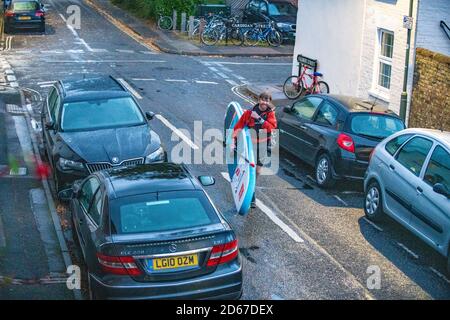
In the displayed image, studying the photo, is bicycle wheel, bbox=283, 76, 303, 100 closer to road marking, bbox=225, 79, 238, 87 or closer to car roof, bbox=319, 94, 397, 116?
road marking, bbox=225, 79, 238, 87

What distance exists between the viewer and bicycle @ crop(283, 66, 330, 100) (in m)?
23.6

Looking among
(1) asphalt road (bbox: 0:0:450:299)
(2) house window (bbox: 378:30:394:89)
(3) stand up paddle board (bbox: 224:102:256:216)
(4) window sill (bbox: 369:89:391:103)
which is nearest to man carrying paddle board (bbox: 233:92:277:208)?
(3) stand up paddle board (bbox: 224:102:256:216)

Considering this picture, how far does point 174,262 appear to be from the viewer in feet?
27.8

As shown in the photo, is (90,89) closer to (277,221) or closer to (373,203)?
(277,221)

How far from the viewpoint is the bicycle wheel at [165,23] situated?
39.2 metres

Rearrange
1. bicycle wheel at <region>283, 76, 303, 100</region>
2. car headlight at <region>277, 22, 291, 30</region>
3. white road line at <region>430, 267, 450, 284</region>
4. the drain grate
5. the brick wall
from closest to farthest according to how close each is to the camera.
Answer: white road line at <region>430, 267, 450, 284</region>
the brick wall
the drain grate
bicycle wheel at <region>283, 76, 303, 100</region>
car headlight at <region>277, 22, 291, 30</region>

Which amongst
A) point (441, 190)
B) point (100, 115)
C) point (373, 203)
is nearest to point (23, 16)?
point (100, 115)

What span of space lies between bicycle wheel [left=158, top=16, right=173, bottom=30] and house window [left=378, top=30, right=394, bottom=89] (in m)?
19.9

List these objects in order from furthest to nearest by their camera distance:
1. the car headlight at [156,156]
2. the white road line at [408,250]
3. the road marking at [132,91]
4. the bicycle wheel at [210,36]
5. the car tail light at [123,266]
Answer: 1. the bicycle wheel at [210,36]
2. the road marking at [132,91]
3. the car headlight at [156,156]
4. the white road line at [408,250]
5. the car tail light at [123,266]

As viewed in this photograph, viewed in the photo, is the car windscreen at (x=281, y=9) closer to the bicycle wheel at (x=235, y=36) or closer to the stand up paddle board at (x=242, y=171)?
the bicycle wheel at (x=235, y=36)

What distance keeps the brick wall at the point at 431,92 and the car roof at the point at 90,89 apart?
23.7 feet

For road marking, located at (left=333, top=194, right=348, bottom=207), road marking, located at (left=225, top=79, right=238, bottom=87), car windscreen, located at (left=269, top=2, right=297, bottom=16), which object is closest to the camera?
road marking, located at (left=333, top=194, right=348, bottom=207)

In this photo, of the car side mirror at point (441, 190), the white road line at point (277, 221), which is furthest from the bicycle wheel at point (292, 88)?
the car side mirror at point (441, 190)

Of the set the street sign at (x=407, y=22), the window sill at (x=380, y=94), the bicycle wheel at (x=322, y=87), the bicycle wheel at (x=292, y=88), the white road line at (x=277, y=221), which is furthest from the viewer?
the bicycle wheel at (x=292, y=88)
